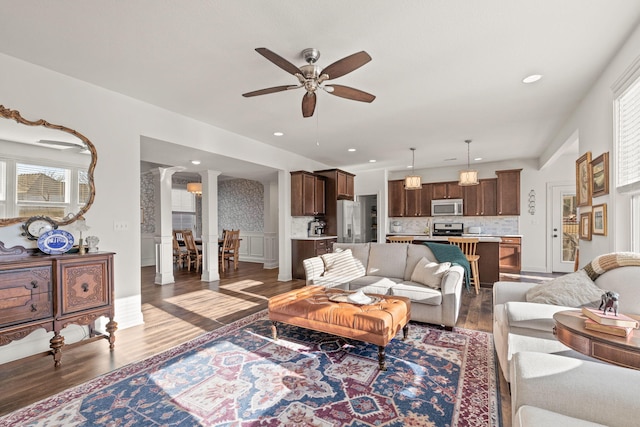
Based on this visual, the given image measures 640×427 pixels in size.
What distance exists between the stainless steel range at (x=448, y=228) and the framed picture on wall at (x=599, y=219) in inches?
179

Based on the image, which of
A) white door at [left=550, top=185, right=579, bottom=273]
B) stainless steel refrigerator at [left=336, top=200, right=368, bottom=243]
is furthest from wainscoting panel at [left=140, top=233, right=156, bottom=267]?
white door at [left=550, top=185, right=579, bottom=273]

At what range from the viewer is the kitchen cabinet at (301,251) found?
601 cm

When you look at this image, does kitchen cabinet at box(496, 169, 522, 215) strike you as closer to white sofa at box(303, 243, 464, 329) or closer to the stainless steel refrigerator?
the stainless steel refrigerator

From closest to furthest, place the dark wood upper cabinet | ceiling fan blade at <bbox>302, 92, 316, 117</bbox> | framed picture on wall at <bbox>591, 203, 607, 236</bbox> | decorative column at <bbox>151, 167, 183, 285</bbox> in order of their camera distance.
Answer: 1. ceiling fan blade at <bbox>302, 92, 316, 117</bbox>
2. framed picture on wall at <bbox>591, 203, 607, 236</bbox>
3. decorative column at <bbox>151, 167, 183, 285</bbox>
4. the dark wood upper cabinet

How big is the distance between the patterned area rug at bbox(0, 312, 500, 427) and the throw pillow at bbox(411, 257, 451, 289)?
67cm

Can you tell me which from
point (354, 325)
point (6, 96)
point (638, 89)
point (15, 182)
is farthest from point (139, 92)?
point (638, 89)

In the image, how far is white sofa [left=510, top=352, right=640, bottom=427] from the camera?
1.03 meters

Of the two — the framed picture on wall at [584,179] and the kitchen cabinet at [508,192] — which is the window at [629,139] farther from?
the kitchen cabinet at [508,192]

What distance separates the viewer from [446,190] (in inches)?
303

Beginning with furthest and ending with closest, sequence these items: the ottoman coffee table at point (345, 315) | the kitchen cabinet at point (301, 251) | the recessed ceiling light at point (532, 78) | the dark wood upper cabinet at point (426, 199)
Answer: the dark wood upper cabinet at point (426, 199) → the kitchen cabinet at point (301, 251) → the recessed ceiling light at point (532, 78) → the ottoman coffee table at point (345, 315)

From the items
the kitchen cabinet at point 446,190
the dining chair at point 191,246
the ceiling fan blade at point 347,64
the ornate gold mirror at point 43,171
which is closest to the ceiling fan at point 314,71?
the ceiling fan blade at point 347,64

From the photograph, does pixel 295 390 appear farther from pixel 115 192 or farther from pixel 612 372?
pixel 115 192

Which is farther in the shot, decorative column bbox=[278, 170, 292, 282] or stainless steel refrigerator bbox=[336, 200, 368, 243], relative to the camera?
stainless steel refrigerator bbox=[336, 200, 368, 243]

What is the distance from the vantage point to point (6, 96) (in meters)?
2.60
